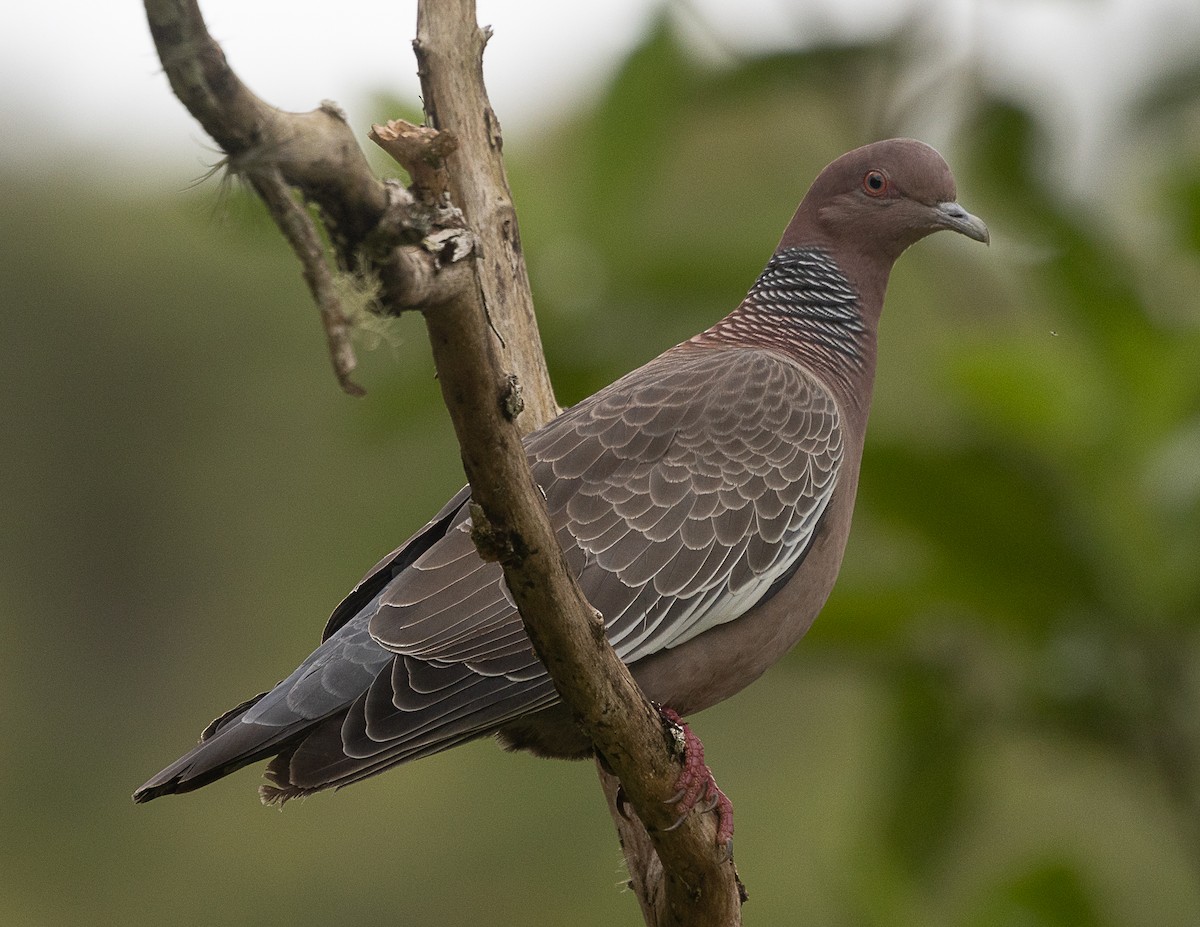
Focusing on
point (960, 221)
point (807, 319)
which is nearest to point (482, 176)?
point (807, 319)

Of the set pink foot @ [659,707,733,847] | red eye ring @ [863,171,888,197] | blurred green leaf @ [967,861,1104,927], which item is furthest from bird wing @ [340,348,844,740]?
blurred green leaf @ [967,861,1104,927]

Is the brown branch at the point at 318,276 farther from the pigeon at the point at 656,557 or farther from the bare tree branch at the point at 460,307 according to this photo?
the pigeon at the point at 656,557

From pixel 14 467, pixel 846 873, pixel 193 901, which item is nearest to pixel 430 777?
pixel 193 901

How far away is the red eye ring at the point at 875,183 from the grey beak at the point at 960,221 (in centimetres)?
16

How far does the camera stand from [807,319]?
13.5 feet

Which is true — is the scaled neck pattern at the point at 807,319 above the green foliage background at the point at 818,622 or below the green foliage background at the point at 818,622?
above

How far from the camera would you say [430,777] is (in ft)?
29.5

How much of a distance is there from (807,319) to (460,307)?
2.37 m

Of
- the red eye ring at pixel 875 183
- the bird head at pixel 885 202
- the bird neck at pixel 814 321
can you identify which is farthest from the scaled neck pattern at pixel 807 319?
the red eye ring at pixel 875 183

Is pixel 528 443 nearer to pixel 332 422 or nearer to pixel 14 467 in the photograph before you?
pixel 332 422

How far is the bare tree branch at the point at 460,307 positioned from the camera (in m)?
1.54

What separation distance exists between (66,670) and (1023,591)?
22.5 ft

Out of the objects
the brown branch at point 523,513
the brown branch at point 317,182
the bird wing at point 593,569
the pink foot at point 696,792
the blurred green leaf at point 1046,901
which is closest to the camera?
the brown branch at point 317,182

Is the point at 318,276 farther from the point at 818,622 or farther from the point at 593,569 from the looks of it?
the point at 818,622
